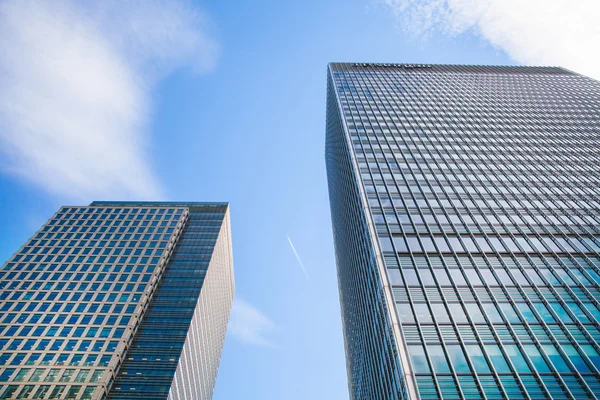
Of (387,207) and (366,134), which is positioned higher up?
(366,134)

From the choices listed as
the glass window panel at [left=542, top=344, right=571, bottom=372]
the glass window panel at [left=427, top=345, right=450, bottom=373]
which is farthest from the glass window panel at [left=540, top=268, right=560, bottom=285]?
the glass window panel at [left=427, top=345, right=450, bottom=373]

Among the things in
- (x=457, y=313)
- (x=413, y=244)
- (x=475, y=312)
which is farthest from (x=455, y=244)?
(x=457, y=313)

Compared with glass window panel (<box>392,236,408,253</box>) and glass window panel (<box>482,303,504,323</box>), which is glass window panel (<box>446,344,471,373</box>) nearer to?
glass window panel (<box>482,303,504,323</box>)

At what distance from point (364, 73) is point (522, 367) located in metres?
→ 80.7

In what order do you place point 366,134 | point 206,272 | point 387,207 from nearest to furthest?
point 387,207 < point 366,134 < point 206,272

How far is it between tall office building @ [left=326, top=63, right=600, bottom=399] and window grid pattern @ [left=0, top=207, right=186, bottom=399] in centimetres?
4152

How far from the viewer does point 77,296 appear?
65812mm

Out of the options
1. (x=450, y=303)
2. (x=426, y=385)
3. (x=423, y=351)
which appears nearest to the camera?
(x=426, y=385)

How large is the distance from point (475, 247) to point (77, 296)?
67.2 m

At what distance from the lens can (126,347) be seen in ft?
195

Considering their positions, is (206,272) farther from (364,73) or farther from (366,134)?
(364,73)

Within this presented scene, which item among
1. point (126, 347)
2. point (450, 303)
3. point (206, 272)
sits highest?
point (206, 272)

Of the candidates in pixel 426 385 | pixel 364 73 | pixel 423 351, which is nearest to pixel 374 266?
pixel 423 351

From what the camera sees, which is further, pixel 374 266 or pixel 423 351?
pixel 374 266
